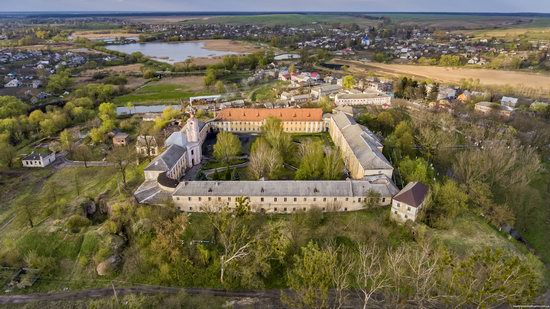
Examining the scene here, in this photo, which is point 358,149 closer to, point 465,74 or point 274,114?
point 274,114

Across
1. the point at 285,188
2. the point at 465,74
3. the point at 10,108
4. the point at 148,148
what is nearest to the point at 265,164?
the point at 285,188

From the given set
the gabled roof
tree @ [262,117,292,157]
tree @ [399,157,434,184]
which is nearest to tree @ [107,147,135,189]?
tree @ [262,117,292,157]

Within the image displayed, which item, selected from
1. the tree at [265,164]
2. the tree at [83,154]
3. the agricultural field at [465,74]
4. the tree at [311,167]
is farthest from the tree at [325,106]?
the agricultural field at [465,74]

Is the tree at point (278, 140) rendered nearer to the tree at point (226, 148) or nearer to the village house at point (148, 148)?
the tree at point (226, 148)

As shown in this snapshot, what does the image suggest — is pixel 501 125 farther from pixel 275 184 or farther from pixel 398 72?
pixel 398 72

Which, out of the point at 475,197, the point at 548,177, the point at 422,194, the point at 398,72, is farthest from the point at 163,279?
the point at 398,72

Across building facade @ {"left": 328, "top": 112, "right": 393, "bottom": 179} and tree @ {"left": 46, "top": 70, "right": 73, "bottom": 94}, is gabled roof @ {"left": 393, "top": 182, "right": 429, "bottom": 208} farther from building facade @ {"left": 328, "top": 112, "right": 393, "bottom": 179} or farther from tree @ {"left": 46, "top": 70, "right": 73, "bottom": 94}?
tree @ {"left": 46, "top": 70, "right": 73, "bottom": 94}

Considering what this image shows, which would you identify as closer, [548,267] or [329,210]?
[548,267]
